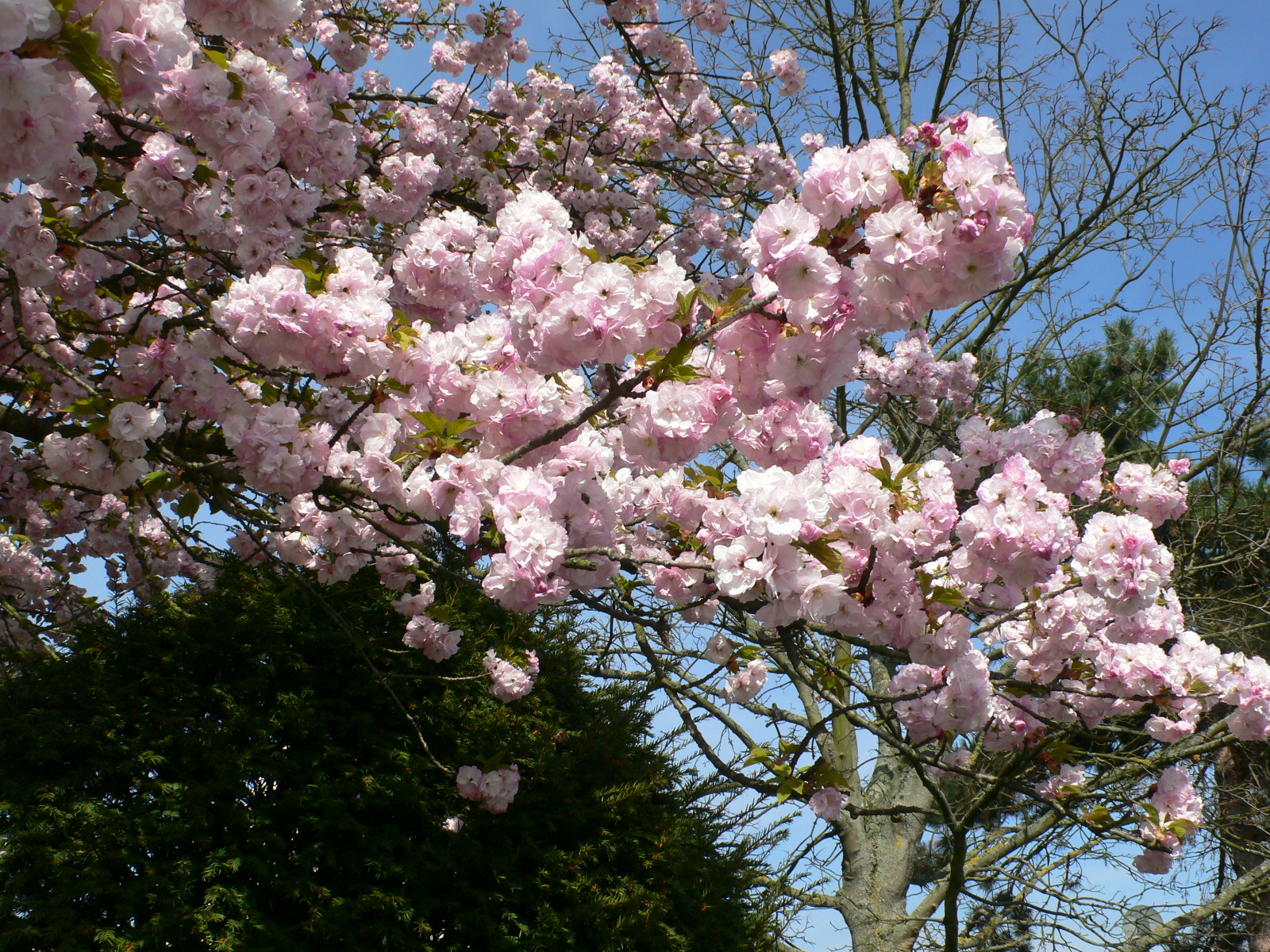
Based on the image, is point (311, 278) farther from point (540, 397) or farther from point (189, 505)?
point (189, 505)

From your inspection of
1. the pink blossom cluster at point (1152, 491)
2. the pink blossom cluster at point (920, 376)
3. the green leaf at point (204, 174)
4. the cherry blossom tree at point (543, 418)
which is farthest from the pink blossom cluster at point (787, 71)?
the green leaf at point (204, 174)

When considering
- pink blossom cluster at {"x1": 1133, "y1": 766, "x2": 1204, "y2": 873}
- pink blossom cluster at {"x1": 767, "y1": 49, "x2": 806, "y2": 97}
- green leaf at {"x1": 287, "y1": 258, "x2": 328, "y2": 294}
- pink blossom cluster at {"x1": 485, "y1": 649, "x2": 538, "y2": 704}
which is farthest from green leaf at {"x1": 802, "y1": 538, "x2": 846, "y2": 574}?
pink blossom cluster at {"x1": 767, "y1": 49, "x2": 806, "y2": 97}

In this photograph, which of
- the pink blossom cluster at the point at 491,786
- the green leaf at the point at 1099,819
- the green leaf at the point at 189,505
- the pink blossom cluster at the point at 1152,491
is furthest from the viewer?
the pink blossom cluster at the point at 1152,491

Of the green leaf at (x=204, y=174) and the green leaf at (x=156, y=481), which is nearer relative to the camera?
the green leaf at (x=156, y=481)

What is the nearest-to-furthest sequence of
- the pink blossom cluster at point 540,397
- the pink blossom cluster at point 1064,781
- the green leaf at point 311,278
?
the pink blossom cluster at point 540,397 → the green leaf at point 311,278 → the pink blossom cluster at point 1064,781

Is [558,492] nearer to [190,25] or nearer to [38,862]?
[38,862]

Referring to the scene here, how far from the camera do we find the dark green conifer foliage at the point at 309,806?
2936mm

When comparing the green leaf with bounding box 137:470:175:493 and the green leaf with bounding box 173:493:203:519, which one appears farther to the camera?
the green leaf with bounding box 173:493:203:519

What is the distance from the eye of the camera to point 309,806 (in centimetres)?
326

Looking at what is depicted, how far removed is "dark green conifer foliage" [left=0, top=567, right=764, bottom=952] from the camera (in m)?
2.94

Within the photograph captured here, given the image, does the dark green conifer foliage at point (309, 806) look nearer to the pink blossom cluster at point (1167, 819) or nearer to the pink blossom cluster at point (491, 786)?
the pink blossom cluster at point (491, 786)

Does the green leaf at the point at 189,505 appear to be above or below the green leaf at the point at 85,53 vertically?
above

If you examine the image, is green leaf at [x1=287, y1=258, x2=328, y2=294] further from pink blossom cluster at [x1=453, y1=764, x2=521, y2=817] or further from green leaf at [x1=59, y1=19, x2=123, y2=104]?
pink blossom cluster at [x1=453, y1=764, x2=521, y2=817]

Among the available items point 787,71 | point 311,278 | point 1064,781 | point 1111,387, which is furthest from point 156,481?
point 1111,387
